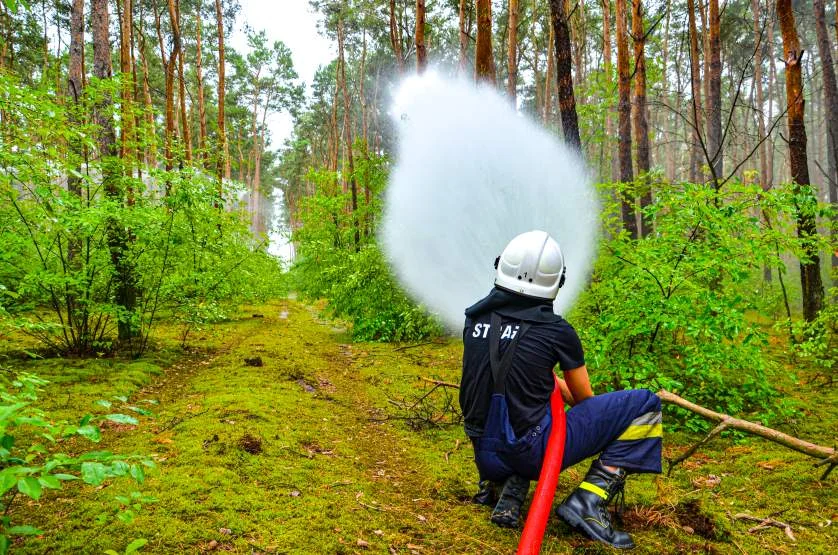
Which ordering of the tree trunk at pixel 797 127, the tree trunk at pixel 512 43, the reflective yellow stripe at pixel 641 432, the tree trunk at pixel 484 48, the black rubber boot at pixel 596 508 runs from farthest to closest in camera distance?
the tree trunk at pixel 512 43
the tree trunk at pixel 484 48
the tree trunk at pixel 797 127
the reflective yellow stripe at pixel 641 432
the black rubber boot at pixel 596 508

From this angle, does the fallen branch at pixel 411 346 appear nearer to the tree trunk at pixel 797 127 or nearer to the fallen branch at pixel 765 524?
the tree trunk at pixel 797 127

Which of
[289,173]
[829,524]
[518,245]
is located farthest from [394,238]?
[289,173]

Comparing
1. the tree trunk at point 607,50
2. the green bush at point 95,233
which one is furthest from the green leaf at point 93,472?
the tree trunk at point 607,50

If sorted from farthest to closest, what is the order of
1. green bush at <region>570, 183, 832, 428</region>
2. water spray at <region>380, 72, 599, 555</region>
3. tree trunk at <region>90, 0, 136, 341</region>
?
water spray at <region>380, 72, 599, 555</region> < tree trunk at <region>90, 0, 136, 341</region> < green bush at <region>570, 183, 832, 428</region>

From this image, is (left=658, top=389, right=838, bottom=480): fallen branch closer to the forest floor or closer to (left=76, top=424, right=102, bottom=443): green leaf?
the forest floor

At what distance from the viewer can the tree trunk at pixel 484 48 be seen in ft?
28.9

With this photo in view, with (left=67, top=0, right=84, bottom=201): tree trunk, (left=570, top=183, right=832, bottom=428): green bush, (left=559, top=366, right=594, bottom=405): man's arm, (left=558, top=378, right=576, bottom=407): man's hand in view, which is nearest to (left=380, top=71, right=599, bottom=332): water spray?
(left=570, top=183, right=832, bottom=428): green bush

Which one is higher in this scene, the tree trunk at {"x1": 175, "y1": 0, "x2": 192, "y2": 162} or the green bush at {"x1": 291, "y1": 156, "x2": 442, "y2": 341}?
the tree trunk at {"x1": 175, "y1": 0, "x2": 192, "y2": 162}

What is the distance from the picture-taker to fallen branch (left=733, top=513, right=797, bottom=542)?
2.94 m

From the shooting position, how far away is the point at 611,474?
287 centimetres

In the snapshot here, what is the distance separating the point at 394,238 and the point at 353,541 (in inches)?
343

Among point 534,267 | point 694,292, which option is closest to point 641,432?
point 534,267

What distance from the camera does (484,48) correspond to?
29.3ft

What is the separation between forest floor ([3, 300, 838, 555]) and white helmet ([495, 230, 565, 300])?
148 cm
